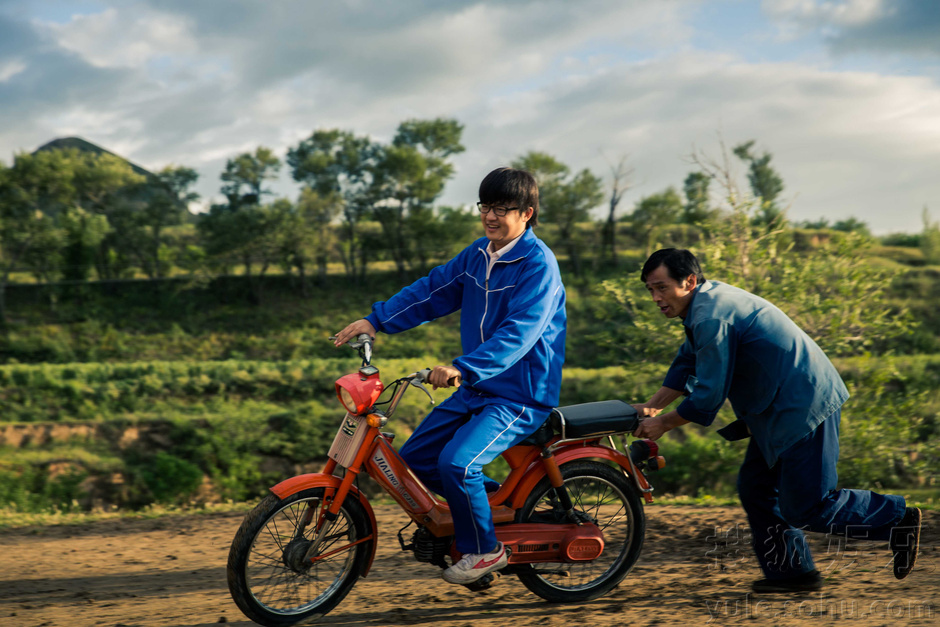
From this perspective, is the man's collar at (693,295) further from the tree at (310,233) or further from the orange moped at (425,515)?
the tree at (310,233)

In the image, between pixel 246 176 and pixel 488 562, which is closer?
pixel 488 562

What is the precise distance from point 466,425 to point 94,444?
49.8ft

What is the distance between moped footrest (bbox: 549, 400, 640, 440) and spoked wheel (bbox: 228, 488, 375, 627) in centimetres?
111

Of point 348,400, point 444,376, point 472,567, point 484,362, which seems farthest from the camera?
point 348,400

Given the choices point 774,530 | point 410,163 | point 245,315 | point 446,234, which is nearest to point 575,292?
point 446,234

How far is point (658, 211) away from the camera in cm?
4316

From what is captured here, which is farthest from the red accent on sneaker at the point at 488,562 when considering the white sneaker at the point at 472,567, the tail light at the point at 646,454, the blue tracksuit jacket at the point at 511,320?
the tail light at the point at 646,454

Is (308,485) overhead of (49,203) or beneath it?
beneath

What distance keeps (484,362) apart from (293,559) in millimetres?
1336

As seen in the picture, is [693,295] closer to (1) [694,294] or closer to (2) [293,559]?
(1) [694,294]

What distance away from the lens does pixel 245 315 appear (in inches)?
1448

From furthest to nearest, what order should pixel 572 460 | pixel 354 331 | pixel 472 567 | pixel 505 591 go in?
pixel 505 591
pixel 572 460
pixel 354 331
pixel 472 567

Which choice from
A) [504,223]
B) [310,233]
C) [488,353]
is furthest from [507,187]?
[310,233]

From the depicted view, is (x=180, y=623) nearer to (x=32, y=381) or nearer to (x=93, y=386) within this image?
(x=93, y=386)
